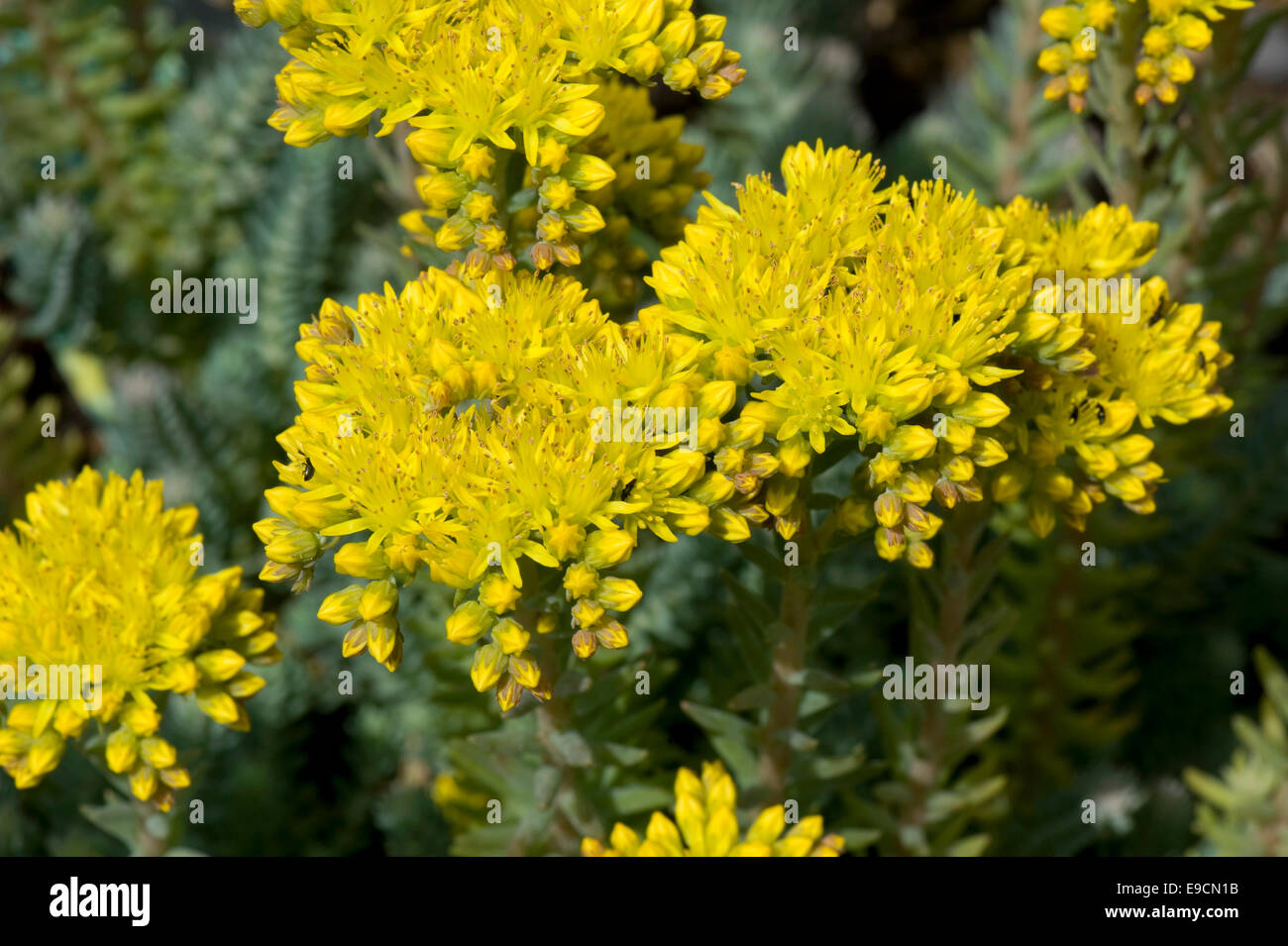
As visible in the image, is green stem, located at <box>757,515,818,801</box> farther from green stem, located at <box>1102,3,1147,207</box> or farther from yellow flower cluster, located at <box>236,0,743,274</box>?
green stem, located at <box>1102,3,1147,207</box>

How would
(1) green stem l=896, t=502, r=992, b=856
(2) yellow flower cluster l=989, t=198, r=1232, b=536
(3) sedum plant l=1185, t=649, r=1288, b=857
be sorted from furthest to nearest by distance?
(3) sedum plant l=1185, t=649, r=1288, b=857, (1) green stem l=896, t=502, r=992, b=856, (2) yellow flower cluster l=989, t=198, r=1232, b=536

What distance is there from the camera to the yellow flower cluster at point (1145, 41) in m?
1.47

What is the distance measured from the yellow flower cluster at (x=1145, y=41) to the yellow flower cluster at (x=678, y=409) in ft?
1.26

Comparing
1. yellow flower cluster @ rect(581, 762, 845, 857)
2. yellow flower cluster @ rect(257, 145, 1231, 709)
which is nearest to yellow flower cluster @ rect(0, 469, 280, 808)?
yellow flower cluster @ rect(257, 145, 1231, 709)

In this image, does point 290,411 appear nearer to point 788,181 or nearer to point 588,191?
point 588,191

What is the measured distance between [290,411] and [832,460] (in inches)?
52.7

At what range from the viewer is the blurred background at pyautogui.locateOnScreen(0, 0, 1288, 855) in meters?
1.70

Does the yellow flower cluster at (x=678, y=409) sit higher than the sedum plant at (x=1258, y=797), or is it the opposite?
the yellow flower cluster at (x=678, y=409)

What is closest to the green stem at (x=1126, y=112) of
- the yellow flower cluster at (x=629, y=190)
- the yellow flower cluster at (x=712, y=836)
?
the yellow flower cluster at (x=629, y=190)

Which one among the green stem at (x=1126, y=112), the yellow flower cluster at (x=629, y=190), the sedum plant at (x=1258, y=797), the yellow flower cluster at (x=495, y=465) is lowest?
the sedum plant at (x=1258, y=797)

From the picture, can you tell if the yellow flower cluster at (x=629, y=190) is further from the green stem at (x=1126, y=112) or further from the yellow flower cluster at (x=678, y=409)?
the green stem at (x=1126, y=112)

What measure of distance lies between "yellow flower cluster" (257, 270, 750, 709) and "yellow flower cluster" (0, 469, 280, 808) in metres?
0.19

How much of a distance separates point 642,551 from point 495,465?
0.86 meters

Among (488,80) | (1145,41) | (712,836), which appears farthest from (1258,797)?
(488,80)
